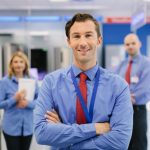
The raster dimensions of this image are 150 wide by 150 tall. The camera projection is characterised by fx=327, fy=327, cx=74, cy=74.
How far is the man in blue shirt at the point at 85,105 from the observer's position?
1708mm

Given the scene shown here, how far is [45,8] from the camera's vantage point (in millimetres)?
10289

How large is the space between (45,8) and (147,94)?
7079mm

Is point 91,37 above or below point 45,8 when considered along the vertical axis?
below

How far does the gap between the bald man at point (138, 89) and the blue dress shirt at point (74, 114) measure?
6.72 feet

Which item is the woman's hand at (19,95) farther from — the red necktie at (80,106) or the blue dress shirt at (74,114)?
the red necktie at (80,106)

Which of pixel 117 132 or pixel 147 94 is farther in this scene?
pixel 147 94

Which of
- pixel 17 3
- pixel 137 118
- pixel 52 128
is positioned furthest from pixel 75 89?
pixel 17 3

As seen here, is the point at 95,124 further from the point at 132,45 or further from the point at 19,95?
the point at 132,45

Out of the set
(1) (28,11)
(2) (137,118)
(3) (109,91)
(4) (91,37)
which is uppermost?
(1) (28,11)

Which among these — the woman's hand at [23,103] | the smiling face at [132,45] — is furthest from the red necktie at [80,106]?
the smiling face at [132,45]

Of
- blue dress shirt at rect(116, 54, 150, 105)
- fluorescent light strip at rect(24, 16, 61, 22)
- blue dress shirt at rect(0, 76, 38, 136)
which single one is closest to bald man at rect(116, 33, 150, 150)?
blue dress shirt at rect(116, 54, 150, 105)

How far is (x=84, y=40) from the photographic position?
174 cm

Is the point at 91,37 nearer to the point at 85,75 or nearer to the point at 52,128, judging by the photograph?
the point at 85,75

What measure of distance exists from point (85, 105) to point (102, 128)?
0.15m
